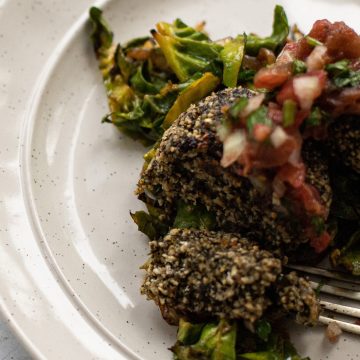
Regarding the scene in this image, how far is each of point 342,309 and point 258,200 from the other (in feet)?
2.86

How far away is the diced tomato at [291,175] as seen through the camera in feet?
10.5

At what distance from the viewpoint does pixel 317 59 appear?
3391 millimetres

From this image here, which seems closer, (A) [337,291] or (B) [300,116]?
(B) [300,116]

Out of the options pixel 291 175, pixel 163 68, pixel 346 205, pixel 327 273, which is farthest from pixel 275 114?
pixel 163 68

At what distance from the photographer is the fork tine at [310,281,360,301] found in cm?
360

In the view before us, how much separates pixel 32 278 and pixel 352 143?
7.09 ft

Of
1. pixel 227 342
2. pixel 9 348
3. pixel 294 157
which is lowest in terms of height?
pixel 9 348

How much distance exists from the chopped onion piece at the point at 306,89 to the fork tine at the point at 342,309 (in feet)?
4.05

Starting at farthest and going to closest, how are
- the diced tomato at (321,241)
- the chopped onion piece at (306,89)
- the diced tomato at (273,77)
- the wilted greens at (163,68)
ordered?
the wilted greens at (163,68) → the diced tomato at (321,241) → the diced tomato at (273,77) → the chopped onion piece at (306,89)

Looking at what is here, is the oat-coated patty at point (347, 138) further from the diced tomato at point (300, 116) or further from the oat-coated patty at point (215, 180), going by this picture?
the diced tomato at point (300, 116)

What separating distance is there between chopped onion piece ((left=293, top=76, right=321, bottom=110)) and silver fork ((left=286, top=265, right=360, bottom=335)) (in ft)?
3.56

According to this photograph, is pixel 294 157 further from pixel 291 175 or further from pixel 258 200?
pixel 258 200

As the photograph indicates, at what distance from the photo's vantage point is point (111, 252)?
13.4 ft

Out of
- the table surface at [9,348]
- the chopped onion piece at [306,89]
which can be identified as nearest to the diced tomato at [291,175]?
the chopped onion piece at [306,89]
